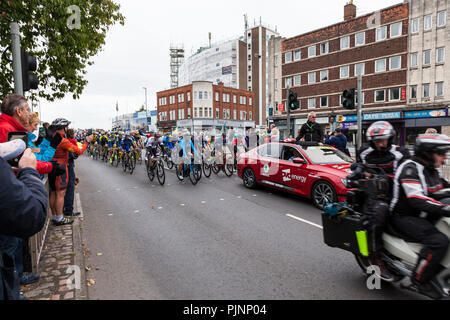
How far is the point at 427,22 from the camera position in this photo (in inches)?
1112

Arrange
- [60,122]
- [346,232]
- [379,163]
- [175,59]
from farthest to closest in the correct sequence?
1. [175,59]
2. [60,122]
3. [379,163]
4. [346,232]

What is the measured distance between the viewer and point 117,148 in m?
17.7

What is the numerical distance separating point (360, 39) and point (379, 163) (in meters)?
34.9

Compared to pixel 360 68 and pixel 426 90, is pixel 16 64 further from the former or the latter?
pixel 360 68

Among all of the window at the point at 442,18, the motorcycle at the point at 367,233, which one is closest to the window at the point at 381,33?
the window at the point at 442,18

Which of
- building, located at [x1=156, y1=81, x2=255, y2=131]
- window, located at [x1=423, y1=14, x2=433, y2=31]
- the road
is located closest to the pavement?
the road

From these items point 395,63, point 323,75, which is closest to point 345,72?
point 323,75

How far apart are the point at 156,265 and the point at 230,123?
57.0 metres

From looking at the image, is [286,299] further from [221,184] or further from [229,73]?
[229,73]

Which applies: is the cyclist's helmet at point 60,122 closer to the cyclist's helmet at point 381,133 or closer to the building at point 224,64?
the cyclist's helmet at point 381,133

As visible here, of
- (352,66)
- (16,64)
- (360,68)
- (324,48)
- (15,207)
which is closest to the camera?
(15,207)

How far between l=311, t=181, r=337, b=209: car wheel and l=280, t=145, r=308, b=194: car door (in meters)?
0.32

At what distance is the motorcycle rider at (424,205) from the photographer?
2.80 meters

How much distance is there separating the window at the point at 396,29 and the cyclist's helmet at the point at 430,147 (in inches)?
1326
